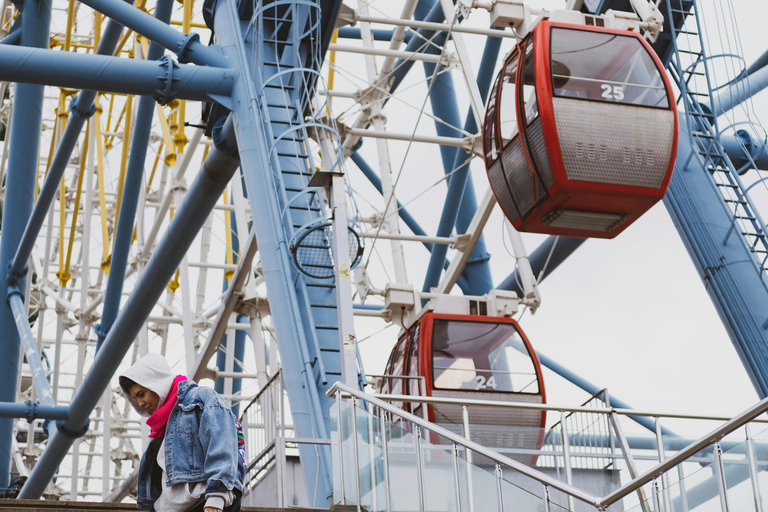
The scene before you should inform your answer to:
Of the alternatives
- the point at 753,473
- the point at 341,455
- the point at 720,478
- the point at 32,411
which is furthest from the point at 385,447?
the point at 32,411

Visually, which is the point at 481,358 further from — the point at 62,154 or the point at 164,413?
the point at 164,413

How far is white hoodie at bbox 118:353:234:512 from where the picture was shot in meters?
5.16

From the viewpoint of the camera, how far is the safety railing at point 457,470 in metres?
7.08

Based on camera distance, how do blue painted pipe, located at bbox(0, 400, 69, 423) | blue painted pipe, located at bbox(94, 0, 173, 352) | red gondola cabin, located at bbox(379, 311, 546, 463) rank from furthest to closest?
1. red gondola cabin, located at bbox(379, 311, 546, 463)
2. blue painted pipe, located at bbox(0, 400, 69, 423)
3. blue painted pipe, located at bbox(94, 0, 173, 352)

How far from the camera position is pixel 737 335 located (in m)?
18.4

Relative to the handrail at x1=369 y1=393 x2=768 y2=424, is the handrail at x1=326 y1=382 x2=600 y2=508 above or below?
below

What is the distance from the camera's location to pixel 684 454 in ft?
23.3

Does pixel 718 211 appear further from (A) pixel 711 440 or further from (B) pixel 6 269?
(A) pixel 711 440

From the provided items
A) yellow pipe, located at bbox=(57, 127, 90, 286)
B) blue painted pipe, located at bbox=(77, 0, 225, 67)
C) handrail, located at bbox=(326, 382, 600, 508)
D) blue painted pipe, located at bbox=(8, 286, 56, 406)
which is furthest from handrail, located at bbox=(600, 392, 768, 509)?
yellow pipe, located at bbox=(57, 127, 90, 286)

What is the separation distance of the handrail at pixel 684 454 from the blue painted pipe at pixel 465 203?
46.5 feet

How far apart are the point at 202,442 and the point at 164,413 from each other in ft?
0.70

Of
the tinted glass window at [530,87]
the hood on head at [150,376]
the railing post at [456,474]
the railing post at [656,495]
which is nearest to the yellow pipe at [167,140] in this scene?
the tinted glass window at [530,87]

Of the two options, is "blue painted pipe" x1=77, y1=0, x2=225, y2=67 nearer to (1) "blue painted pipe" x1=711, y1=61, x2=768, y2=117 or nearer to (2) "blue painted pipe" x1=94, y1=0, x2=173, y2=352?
(2) "blue painted pipe" x1=94, y1=0, x2=173, y2=352

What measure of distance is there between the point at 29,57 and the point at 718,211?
35.3 feet
